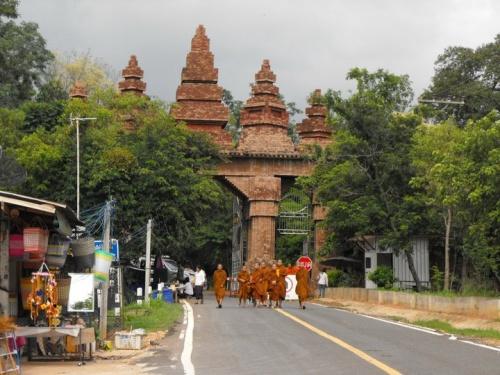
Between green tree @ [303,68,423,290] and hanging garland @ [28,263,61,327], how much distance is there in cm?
2330

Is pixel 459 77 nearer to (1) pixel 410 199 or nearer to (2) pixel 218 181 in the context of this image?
(2) pixel 218 181

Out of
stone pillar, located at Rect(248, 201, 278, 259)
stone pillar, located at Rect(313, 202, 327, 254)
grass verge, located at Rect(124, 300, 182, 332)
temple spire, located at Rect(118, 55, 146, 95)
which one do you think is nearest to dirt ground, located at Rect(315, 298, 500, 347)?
grass verge, located at Rect(124, 300, 182, 332)

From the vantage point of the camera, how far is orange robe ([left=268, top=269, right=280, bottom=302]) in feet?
108

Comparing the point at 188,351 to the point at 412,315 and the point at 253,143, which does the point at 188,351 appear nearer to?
the point at 412,315

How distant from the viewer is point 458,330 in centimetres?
2197

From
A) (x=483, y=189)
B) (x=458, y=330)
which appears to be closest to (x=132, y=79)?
(x=483, y=189)

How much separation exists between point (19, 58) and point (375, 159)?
28219 mm

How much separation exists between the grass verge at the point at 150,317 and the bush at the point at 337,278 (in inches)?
681

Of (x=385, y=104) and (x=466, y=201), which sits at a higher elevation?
(x=385, y=104)

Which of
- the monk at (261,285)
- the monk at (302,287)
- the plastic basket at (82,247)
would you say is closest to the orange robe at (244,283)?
the monk at (261,285)

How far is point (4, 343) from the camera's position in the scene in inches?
506

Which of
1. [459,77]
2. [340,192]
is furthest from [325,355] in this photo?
[459,77]

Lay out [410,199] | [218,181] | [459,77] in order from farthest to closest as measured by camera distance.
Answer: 1. [459,77]
2. [218,181]
3. [410,199]

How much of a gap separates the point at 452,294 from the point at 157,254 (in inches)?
765
